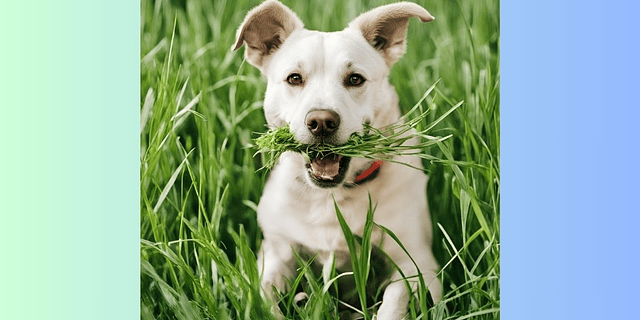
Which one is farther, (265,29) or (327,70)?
(265,29)

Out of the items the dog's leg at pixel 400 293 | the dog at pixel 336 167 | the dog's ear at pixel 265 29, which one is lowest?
the dog's leg at pixel 400 293

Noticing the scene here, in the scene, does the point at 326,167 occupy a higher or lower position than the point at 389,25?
lower

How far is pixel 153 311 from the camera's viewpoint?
10.5 ft

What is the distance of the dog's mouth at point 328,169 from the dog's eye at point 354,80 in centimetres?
25

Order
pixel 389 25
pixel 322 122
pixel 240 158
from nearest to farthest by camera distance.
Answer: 1. pixel 322 122
2. pixel 389 25
3. pixel 240 158

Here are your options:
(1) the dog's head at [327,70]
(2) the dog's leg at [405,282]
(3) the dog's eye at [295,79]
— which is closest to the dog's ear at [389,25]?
(1) the dog's head at [327,70]

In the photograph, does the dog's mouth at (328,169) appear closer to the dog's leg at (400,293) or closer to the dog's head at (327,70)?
the dog's head at (327,70)

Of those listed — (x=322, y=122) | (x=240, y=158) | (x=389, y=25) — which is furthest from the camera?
(x=240, y=158)

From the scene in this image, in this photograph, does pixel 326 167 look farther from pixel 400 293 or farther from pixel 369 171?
pixel 400 293

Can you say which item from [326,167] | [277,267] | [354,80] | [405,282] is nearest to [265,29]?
[354,80]

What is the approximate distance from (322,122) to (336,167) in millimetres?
182

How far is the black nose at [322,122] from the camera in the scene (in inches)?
113

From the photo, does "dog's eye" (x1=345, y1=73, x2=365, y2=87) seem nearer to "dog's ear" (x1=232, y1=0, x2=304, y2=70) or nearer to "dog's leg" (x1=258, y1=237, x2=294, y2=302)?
"dog's ear" (x1=232, y1=0, x2=304, y2=70)

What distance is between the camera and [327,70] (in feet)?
9.60
